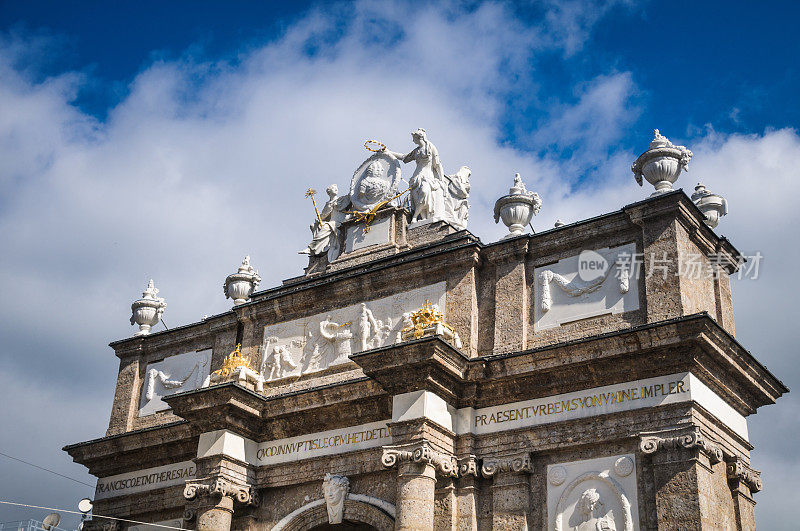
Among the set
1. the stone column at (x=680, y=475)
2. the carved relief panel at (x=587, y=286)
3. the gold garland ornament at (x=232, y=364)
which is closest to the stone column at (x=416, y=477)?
the carved relief panel at (x=587, y=286)

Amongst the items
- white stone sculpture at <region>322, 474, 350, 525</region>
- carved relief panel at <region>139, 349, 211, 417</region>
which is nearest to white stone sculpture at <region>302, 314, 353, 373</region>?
white stone sculpture at <region>322, 474, 350, 525</region>

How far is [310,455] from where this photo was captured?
2095 centimetres

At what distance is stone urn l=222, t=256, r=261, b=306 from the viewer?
82.5 feet

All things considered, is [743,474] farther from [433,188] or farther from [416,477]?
[433,188]

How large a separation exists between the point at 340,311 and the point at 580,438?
21.8 ft

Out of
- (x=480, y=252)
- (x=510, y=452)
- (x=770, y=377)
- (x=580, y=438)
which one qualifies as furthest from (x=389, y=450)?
(x=770, y=377)

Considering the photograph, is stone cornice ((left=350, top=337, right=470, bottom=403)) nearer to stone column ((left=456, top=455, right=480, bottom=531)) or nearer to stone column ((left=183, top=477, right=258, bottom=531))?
stone column ((left=456, top=455, right=480, bottom=531))

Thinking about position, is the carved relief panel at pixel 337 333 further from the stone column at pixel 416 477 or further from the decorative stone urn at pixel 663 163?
the decorative stone urn at pixel 663 163

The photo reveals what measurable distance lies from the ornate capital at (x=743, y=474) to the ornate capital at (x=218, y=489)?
31.7ft

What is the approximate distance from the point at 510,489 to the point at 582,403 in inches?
81.3

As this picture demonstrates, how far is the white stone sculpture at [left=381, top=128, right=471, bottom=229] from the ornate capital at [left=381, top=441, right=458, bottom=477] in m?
5.98

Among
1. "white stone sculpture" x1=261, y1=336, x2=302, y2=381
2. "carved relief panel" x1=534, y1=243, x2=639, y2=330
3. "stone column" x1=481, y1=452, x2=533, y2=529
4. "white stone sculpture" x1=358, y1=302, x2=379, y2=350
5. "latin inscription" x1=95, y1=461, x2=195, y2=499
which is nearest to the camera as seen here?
"stone column" x1=481, y1=452, x2=533, y2=529

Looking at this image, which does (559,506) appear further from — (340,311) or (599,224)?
(340,311)

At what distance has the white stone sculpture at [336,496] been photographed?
1997 centimetres
